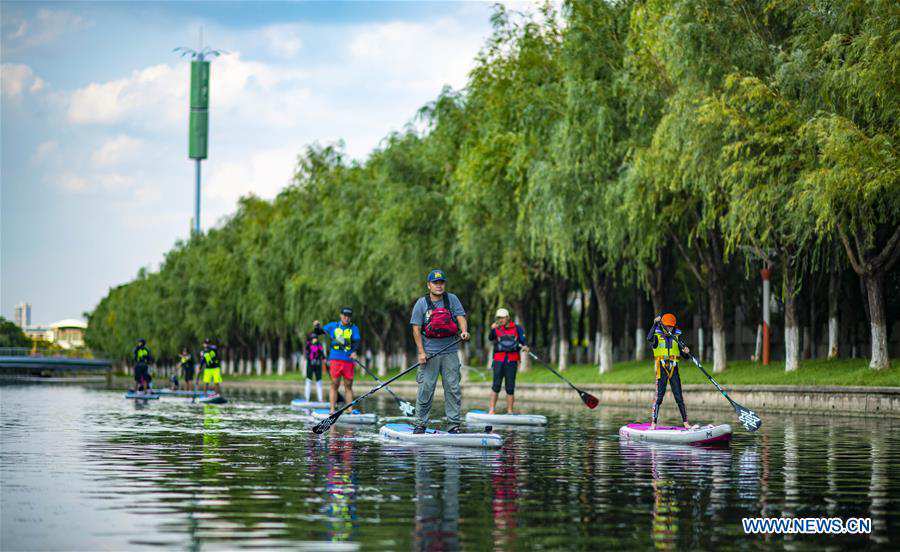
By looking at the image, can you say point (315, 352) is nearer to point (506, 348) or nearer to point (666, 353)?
point (506, 348)

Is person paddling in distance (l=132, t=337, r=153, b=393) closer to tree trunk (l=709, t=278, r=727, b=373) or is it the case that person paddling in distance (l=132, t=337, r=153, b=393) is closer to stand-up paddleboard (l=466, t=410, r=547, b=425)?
tree trunk (l=709, t=278, r=727, b=373)

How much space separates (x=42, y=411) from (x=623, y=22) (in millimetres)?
22565

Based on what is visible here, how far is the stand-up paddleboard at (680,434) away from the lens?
1917cm

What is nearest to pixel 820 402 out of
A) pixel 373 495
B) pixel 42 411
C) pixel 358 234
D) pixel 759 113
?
pixel 759 113

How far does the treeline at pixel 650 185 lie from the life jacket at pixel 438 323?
1387cm

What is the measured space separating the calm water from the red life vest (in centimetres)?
418

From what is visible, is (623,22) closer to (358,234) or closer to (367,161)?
(358,234)

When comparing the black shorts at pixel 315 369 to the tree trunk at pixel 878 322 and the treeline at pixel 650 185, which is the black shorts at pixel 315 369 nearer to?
the treeline at pixel 650 185

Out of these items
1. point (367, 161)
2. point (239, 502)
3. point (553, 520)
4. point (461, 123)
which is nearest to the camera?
point (553, 520)

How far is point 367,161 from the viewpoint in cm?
7206

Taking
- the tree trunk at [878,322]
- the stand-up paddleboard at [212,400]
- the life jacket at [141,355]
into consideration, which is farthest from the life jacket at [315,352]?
the tree trunk at [878,322]

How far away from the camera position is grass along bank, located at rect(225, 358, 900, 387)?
32.9 meters

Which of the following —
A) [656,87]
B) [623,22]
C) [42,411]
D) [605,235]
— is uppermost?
[623,22]

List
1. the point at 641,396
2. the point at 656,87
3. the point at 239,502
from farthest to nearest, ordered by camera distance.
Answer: the point at 641,396, the point at 656,87, the point at 239,502
